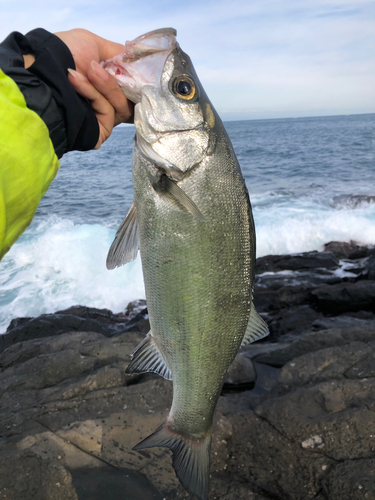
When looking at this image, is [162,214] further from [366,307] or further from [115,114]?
[366,307]

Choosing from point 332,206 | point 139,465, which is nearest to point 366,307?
point 139,465

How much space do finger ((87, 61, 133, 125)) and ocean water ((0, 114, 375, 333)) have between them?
7754 millimetres

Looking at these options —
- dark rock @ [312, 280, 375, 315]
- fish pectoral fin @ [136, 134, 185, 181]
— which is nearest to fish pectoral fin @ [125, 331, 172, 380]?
fish pectoral fin @ [136, 134, 185, 181]

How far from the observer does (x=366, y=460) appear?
312cm

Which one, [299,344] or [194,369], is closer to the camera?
[194,369]

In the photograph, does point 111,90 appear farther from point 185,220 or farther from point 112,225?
point 112,225

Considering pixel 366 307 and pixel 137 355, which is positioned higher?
pixel 137 355

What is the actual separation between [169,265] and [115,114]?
3.10 feet

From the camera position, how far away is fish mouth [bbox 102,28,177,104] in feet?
6.28

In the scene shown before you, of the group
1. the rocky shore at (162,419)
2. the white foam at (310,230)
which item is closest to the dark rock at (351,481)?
the rocky shore at (162,419)

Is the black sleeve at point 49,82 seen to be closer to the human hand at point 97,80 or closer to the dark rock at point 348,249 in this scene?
the human hand at point 97,80

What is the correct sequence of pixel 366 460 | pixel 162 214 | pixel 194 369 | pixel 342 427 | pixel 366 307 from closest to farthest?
pixel 162 214, pixel 194 369, pixel 366 460, pixel 342 427, pixel 366 307

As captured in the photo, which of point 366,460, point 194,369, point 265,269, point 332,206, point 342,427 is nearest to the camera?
point 194,369

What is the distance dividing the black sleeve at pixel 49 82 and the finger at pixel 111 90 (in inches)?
4.4
